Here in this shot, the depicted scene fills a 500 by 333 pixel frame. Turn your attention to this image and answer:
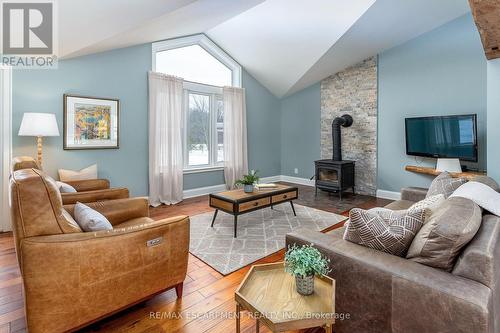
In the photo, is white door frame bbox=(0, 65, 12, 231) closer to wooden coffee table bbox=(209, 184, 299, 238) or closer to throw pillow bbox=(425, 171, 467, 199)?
wooden coffee table bbox=(209, 184, 299, 238)

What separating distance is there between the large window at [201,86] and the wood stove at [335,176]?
7.32 feet

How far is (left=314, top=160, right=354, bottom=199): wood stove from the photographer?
5383 millimetres

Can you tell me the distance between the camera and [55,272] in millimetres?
1458

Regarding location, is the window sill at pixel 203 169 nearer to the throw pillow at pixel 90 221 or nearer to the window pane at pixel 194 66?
the window pane at pixel 194 66

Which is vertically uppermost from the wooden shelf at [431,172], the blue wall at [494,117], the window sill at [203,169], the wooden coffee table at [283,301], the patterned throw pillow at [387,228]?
the blue wall at [494,117]

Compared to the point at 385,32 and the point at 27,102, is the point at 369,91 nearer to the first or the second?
the point at 385,32

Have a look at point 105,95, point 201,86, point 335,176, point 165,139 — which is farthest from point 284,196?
point 105,95

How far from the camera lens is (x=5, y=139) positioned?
135 inches

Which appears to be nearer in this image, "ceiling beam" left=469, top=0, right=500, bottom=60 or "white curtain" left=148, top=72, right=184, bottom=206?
"ceiling beam" left=469, top=0, right=500, bottom=60

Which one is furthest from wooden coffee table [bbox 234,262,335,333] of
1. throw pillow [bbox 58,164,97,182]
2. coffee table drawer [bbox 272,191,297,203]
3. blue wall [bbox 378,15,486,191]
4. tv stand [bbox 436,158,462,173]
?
blue wall [bbox 378,15,486,191]

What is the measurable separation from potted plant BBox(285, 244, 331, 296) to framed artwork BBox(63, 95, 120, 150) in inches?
157

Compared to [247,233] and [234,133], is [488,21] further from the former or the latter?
[234,133]

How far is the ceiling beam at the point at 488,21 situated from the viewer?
→ 189cm

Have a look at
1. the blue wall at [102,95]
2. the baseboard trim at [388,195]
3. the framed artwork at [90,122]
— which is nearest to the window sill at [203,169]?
the blue wall at [102,95]
